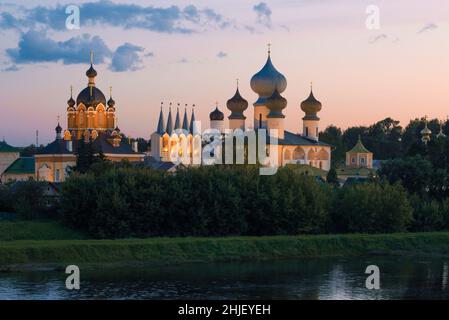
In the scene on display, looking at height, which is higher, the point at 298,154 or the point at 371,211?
the point at 298,154

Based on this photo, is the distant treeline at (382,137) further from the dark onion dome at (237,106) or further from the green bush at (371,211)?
the green bush at (371,211)

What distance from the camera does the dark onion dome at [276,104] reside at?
54531 millimetres

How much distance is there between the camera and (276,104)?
54625 mm

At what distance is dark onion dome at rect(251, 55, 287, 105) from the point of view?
55938 mm

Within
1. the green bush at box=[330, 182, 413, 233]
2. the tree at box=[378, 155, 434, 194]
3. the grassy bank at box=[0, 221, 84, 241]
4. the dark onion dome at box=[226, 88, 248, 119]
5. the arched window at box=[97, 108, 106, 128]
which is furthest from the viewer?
the arched window at box=[97, 108, 106, 128]

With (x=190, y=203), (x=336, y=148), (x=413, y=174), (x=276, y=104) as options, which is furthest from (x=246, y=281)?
(x=336, y=148)

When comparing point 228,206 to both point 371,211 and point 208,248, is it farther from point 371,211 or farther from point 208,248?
point 371,211

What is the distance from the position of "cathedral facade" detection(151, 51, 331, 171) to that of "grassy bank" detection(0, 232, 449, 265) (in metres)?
19.9

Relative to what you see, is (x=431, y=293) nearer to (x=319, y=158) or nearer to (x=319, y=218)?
(x=319, y=218)

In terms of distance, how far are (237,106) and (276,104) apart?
4064mm

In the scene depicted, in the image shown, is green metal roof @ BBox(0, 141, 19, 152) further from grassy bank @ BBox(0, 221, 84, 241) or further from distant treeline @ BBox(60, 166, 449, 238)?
grassy bank @ BBox(0, 221, 84, 241)

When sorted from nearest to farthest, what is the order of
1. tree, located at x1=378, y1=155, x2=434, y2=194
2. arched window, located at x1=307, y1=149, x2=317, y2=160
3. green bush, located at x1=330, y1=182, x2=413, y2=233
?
green bush, located at x1=330, y1=182, x2=413, y2=233
tree, located at x1=378, y1=155, x2=434, y2=194
arched window, located at x1=307, y1=149, x2=317, y2=160

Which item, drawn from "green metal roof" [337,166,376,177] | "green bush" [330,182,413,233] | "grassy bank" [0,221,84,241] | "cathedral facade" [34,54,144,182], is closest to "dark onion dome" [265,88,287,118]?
Result: "green metal roof" [337,166,376,177]
